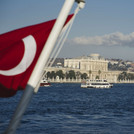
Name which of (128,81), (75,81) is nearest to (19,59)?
(75,81)

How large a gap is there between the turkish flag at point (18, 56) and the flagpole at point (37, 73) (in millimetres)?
270

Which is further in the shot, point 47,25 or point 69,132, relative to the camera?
point 69,132

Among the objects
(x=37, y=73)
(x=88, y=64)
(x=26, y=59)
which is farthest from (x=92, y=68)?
(x=37, y=73)

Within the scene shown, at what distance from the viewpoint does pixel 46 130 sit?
14703 millimetres

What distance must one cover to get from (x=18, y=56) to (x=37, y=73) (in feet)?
1.04

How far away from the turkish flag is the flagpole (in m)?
0.27

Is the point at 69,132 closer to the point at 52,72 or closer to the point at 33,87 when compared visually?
the point at 33,87

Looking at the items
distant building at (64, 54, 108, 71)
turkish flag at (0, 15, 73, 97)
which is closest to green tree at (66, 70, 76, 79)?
distant building at (64, 54, 108, 71)

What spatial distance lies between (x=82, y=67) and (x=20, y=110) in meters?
147

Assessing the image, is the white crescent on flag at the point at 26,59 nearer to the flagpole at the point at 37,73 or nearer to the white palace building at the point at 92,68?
the flagpole at the point at 37,73

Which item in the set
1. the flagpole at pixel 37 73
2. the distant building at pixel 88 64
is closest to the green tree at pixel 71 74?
the distant building at pixel 88 64

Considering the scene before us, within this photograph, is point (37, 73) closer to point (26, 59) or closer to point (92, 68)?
point (26, 59)

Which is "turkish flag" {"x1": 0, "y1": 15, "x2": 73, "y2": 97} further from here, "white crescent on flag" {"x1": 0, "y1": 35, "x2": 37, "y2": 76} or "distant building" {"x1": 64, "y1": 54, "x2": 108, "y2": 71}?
"distant building" {"x1": 64, "y1": 54, "x2": 108, "y2": 71}

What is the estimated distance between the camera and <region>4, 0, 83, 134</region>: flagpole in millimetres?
2588
